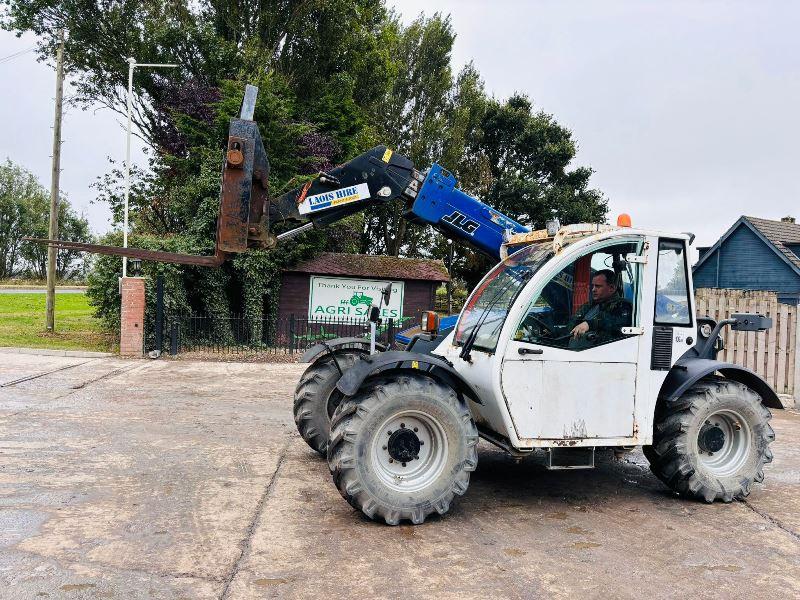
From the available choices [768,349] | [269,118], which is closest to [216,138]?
[269,118]

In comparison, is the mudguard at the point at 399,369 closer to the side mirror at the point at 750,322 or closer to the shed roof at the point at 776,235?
the side mirror at the point at 750,322

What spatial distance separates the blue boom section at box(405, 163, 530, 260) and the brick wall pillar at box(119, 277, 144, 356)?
1016cm

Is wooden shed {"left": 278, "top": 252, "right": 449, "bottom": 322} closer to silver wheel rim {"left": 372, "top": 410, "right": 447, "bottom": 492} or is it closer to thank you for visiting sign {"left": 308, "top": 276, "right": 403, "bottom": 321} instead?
thank you for visiting sign {"left": 308, "top": 276, "right": 403, "bottom": 321}

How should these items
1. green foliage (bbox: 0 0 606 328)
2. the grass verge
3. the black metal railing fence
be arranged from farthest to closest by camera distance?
green foliage (bbox: 0 0 606 328) < the grass verge < the black metal railing fence

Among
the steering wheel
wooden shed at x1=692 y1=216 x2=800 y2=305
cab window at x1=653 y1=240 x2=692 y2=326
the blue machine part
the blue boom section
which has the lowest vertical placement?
the blue machine part

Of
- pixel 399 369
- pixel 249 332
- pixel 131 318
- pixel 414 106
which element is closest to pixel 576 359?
pixel 399 369

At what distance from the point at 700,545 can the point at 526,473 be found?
6.70 ft

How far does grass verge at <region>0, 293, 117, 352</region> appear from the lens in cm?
1608

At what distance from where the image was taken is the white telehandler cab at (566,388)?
4707mm

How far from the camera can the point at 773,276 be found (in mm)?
26469

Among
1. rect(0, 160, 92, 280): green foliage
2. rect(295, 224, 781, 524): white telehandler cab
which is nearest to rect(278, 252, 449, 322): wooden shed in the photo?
rect(295, 224, 781, 524): white telehandler cab

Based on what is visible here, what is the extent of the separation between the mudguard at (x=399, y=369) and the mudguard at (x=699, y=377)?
1.66 m

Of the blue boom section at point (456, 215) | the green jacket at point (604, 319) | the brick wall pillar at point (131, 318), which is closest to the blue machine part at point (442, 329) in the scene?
the blue boom section at point (456, 215)

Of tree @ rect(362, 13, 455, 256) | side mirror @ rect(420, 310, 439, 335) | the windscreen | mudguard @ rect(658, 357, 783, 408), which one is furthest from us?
tree @ rect(362, 13, 455, 256)
